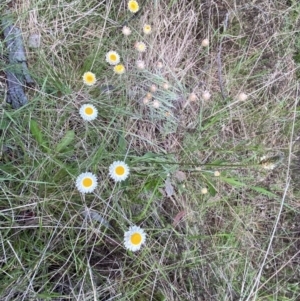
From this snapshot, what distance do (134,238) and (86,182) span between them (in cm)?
22

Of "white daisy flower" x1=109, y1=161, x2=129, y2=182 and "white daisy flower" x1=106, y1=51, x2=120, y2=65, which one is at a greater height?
"white daisy flower" x1=106, y1=51, x2=120, y2=65

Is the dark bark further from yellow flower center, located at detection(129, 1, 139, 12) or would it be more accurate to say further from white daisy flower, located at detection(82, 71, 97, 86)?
yellow flower center, located at detection(129, 1, 139, 12)

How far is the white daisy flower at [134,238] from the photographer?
1.25m

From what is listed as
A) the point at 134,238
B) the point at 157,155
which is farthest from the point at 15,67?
the point at 134,238

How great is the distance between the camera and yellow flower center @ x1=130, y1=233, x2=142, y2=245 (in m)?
1.26

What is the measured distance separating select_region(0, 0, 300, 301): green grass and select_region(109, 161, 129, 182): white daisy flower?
5 centimetres

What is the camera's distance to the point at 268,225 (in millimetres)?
1581

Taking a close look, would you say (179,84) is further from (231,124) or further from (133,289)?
(133,289)

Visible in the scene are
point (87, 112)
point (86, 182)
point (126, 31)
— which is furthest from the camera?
point (126, 31)

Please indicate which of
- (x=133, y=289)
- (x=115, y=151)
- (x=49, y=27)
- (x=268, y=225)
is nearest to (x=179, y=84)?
(x=115, y=151)

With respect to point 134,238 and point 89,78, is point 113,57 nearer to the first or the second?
point 89,78

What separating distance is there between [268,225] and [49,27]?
105 cm

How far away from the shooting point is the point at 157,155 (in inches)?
54.8

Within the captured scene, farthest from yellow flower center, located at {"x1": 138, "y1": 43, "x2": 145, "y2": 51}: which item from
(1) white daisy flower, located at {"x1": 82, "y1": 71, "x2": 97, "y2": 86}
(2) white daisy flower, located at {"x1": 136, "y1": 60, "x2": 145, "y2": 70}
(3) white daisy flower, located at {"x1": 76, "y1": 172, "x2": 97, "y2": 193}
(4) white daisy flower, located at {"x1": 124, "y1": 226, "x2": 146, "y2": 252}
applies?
(4) white daisy flower, located at {"x1": 124, "y1": 226, "x2": 146, "y2": 252}
